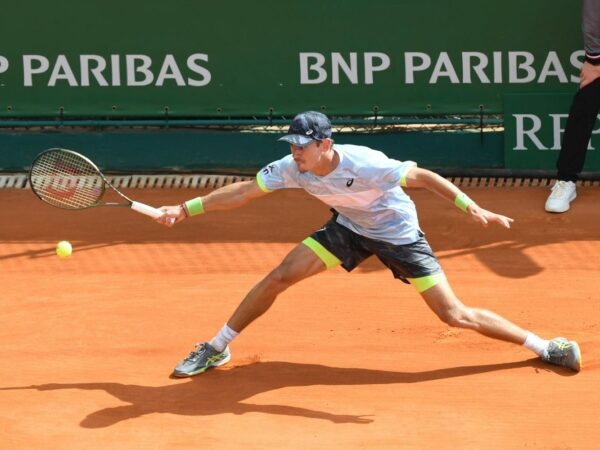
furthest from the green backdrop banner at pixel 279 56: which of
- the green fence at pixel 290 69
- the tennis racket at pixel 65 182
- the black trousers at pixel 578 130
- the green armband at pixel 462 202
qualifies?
the green armband at pixel 462 202

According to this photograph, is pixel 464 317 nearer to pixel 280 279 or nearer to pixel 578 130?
pixel 280 279

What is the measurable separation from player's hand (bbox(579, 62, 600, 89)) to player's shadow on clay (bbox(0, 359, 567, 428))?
357 cm

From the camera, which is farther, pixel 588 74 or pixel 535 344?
pixel 588 74

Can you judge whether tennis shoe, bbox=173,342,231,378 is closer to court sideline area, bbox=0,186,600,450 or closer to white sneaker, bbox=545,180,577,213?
court sideline area, bbox=0,186,600,450

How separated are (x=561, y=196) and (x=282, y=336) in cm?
341

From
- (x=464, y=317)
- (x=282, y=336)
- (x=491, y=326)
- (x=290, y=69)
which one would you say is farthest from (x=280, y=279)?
(x=290, y=69)

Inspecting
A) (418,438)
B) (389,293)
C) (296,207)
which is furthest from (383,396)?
(296,207)

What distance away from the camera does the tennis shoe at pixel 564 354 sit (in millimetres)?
6664

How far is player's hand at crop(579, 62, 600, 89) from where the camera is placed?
32.0 ft

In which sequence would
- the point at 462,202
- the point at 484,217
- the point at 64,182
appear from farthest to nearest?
the point at 64,182
the point at 462,202
the point at 484,217

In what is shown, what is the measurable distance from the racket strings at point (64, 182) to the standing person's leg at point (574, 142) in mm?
4027

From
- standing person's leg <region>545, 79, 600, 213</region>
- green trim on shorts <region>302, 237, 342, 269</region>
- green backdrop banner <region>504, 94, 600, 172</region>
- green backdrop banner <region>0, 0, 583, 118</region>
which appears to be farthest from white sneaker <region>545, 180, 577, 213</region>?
green trim on shorts <region>302, 237, 342, 269</region>

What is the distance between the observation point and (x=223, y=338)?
6863 millimetres

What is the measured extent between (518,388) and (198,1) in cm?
524
